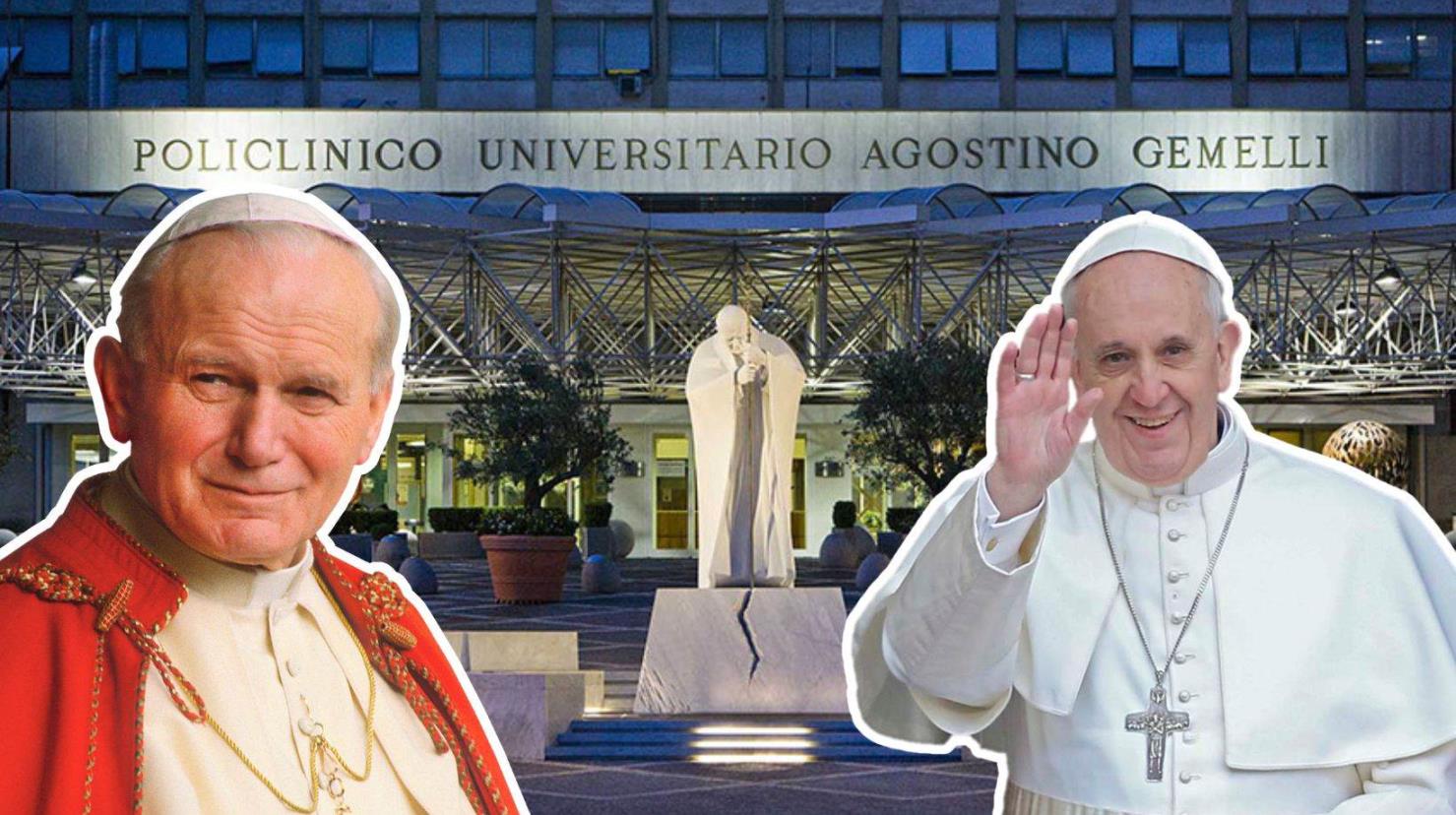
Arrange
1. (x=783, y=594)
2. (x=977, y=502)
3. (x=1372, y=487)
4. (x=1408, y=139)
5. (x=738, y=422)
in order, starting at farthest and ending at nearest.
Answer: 1. (x=1408, y=139)
2. (x=738, y=422)
3. (x=783, y=594)
4. (x=1372, y=487)
5. (x=977, y=502)

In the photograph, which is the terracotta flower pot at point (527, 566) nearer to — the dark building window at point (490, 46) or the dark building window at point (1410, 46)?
the dark building window at point (490, 46)

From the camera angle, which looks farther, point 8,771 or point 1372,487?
point 1372,487

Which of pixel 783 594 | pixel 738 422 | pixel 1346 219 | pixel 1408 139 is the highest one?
pixel 1408 139

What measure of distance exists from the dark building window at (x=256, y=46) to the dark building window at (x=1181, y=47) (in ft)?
57.9

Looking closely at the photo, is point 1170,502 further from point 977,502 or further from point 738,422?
point 738,422

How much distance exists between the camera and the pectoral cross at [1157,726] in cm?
403

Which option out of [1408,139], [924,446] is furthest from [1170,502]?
[1408,139]

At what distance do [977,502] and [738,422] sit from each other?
1364cm

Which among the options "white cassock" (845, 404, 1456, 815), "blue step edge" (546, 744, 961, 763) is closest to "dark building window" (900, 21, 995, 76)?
"blue step edge" (546, 744, 961, 763)

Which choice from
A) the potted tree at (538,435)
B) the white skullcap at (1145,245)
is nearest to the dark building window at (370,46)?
the potted tree at (538,435)

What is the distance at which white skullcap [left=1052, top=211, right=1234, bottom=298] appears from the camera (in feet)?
13.3

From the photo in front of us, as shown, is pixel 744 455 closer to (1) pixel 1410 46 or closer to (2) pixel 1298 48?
(2) pixel 1298 48

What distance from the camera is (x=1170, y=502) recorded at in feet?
13.7

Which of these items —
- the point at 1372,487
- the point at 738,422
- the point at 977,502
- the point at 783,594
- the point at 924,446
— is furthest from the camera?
the point at 924,446
